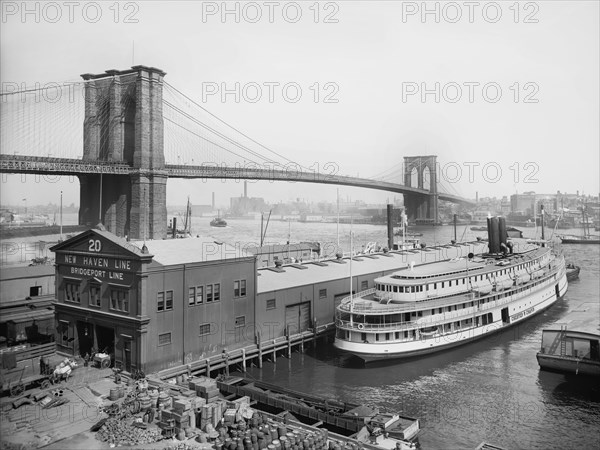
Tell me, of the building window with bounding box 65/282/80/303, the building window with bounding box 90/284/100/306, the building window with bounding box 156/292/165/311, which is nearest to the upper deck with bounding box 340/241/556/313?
the building window with bounding box 156/292/165/311

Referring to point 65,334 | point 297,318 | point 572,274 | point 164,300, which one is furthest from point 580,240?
point 65,334

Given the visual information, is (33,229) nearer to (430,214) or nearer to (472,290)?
(472,290)

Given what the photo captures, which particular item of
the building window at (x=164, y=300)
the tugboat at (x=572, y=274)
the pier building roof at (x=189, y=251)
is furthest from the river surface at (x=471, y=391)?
the tugboat at (x=572, y=274)

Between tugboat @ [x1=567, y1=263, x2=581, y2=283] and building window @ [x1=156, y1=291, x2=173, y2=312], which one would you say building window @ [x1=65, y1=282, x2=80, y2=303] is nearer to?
building window @ [x1=156, y1=291, x2=173, y2=312]

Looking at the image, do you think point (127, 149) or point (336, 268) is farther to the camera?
point (127, 149)

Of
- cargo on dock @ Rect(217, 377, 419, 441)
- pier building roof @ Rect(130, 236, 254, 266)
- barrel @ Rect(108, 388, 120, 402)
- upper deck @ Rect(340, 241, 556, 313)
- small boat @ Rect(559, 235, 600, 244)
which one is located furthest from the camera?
small boat @ Rect(559, 235, 600, 244)

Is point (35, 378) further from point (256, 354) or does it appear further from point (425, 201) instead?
point (425, 201)

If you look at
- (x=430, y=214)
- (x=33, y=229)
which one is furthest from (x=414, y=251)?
(x=430, y=214)
